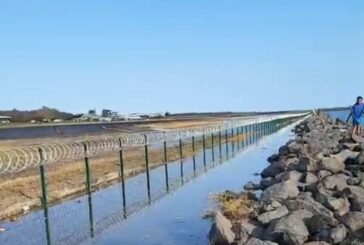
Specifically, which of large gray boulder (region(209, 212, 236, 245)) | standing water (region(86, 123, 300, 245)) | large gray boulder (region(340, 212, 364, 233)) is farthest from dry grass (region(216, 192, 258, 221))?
large gray boulder (region(340, 212, 364, 233))

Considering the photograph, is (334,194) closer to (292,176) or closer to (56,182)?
(292,176)

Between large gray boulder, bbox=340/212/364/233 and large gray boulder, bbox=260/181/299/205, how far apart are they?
277 centimetres

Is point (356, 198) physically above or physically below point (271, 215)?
above

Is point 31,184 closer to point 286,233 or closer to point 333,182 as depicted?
point 333,182

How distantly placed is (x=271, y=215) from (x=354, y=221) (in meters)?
1.76

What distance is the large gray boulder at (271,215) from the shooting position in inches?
441

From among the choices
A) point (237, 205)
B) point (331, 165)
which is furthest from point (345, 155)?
point (237, 205)

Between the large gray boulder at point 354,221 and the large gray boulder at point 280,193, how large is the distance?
277 cm

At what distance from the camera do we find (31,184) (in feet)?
63.1

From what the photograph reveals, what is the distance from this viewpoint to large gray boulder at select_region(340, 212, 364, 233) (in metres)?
9.88

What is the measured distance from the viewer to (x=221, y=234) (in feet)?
33.6

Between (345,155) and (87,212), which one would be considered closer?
(87,212)

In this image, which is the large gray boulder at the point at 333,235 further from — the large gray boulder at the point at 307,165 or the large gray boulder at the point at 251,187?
the large gray boulder at the point at 251,187

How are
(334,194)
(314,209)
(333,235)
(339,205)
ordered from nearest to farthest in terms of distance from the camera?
1. (333,235)
2. (314,209)
3. (339,205)
4. (334,194)
